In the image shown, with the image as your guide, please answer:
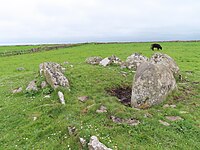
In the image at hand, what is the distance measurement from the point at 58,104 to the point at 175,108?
5.69 metres

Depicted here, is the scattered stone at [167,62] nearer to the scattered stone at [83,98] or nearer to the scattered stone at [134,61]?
the scattered stone at [134,61]

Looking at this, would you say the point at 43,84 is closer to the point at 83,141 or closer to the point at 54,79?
the point at 54,79

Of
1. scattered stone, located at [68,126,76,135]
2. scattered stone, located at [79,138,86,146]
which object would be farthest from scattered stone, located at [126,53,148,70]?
scattered stone, located at [79,138,86,146]

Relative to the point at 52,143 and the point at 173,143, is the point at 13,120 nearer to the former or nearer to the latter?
the point at 52,143

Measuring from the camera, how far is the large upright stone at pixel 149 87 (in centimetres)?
1186

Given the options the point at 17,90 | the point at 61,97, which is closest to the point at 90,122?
the point at 61,97

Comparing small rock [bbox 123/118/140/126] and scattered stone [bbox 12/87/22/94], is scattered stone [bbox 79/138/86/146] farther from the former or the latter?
scattered stone [bbox 12/87/22/94]

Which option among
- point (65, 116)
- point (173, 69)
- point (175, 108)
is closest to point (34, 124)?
point (65, 116)

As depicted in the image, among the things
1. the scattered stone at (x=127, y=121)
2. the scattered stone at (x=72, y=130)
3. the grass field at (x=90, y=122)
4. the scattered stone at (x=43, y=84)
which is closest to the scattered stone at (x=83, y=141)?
the grass field at (x=90, y=122)

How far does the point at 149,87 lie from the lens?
1191cm

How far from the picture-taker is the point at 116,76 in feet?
52.0

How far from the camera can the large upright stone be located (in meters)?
11.9

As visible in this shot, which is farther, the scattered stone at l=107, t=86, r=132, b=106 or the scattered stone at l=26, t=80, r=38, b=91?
the scattered stone at l=26, t=80, r=38, b=91

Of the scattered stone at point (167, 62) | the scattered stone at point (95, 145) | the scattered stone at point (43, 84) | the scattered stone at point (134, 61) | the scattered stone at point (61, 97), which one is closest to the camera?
the scattered stone at point (95, 145)
